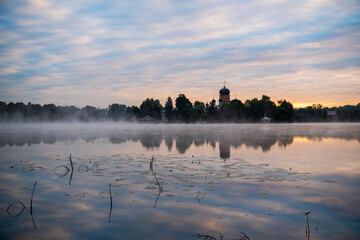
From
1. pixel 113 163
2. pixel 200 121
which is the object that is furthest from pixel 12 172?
pixel 200 121

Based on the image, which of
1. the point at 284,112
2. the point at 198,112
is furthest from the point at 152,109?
the point at 284,112

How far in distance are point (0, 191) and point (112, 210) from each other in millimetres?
4675

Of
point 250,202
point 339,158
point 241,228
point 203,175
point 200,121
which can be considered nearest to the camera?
point 241,228

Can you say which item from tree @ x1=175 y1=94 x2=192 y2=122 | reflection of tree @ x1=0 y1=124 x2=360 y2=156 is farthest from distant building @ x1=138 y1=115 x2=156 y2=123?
reflection of tree @ x1=0 y1=124 x2=360 y2=156

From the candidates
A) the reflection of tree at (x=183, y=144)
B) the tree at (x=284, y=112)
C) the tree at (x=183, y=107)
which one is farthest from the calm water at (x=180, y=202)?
the tree at (x=284, y=112)

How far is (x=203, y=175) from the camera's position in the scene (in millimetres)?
12375

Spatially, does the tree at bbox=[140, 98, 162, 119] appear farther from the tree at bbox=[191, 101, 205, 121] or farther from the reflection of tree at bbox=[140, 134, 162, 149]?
the reflection of tree at bbox=[140, 134, 162, 149]

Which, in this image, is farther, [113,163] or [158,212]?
[113,163]

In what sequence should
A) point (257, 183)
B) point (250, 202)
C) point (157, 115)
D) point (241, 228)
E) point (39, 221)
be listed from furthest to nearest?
point (157, 115)
point (257, 183)
point (250, 202)
point (39, 221)
point (241, 228)

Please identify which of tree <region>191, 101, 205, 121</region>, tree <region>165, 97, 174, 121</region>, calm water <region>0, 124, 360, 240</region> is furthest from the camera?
tree <region>165, 97, 174, 121</region>

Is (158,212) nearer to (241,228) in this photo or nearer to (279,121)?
(241,228)

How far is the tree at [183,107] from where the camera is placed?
15862cm

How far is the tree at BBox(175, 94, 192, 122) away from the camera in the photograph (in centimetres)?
15862

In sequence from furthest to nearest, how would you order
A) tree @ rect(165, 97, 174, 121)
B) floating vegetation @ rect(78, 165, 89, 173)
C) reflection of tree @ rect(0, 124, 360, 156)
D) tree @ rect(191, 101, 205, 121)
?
tree @ rect(165, 97, 174, 121)
tree @ rect(191, 101, 205, 121)
reflection of tree @ rect(0, 124, 360, 156)
floating vegetation @ rect(78, 165, 89, 173)
